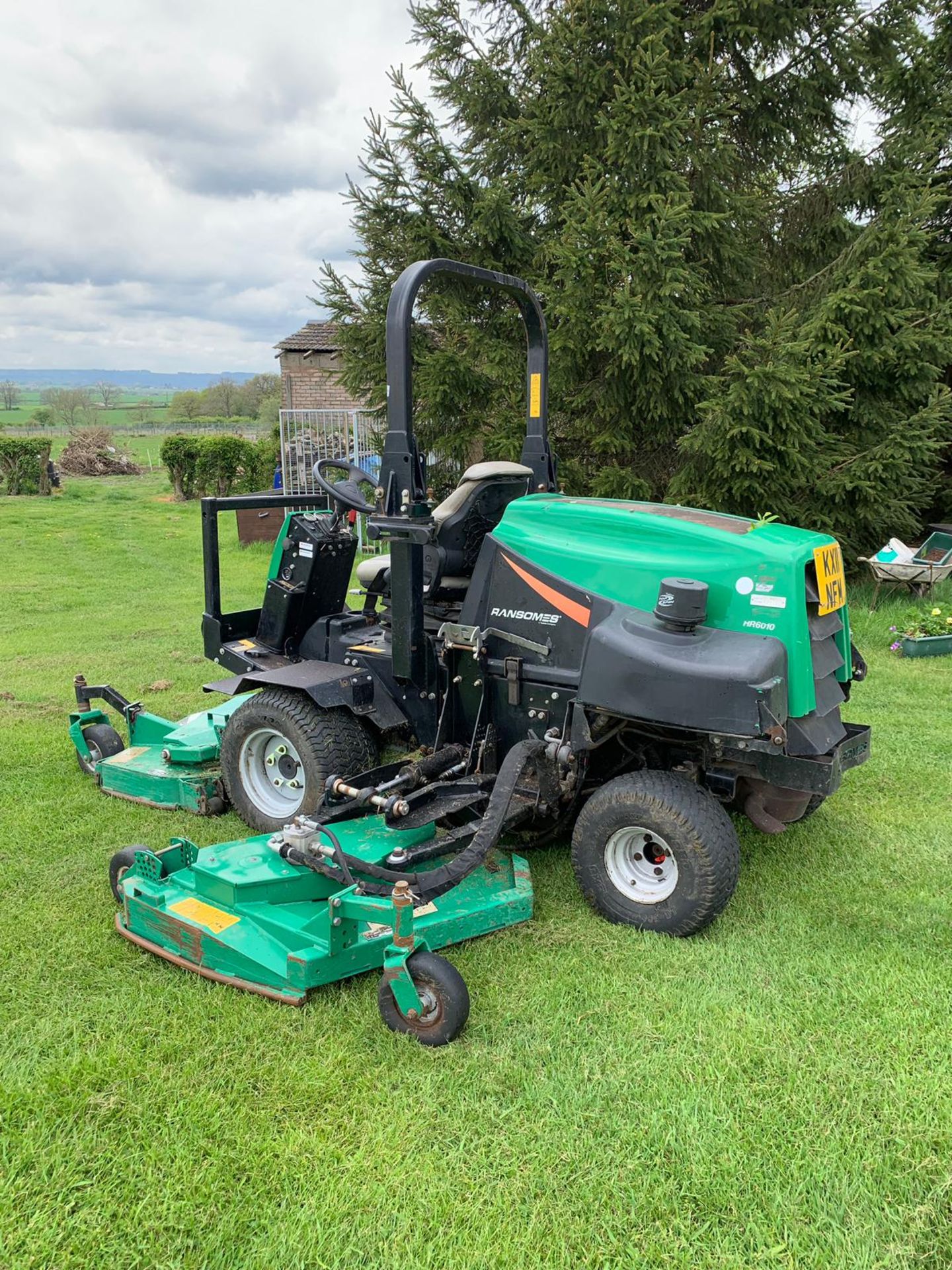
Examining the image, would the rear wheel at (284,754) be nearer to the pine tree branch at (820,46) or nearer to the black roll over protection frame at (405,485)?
the black roll over protection frame at (405,485)

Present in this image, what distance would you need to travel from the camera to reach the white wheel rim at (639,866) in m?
3.39

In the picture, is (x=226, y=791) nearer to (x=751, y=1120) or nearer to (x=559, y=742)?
(x=559, y=742)

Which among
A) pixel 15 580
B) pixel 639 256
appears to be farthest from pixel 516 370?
pixel 15 580

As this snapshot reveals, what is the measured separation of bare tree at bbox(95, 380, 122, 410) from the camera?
6819 centimetres

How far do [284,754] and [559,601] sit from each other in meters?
1.54

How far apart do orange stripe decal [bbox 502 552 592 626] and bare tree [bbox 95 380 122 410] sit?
217ft

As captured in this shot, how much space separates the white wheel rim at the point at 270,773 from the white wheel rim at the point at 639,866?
59.8 inches

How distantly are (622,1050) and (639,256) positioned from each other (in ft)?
22.1

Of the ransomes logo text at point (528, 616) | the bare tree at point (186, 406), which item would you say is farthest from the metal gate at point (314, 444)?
the bare tree at point (186, 406)

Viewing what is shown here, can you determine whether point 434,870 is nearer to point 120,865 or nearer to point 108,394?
point 120,865

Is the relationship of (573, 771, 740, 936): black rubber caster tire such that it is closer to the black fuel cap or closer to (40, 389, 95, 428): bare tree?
the black fuel cap

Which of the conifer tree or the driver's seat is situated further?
the conifer tree

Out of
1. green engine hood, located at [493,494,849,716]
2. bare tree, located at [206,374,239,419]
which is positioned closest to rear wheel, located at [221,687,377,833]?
green engine hood, located at [493,494,849,716]

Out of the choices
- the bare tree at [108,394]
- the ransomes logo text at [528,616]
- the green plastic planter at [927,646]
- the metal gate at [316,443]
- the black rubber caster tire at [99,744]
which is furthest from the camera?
the bare tree at [108,394]
